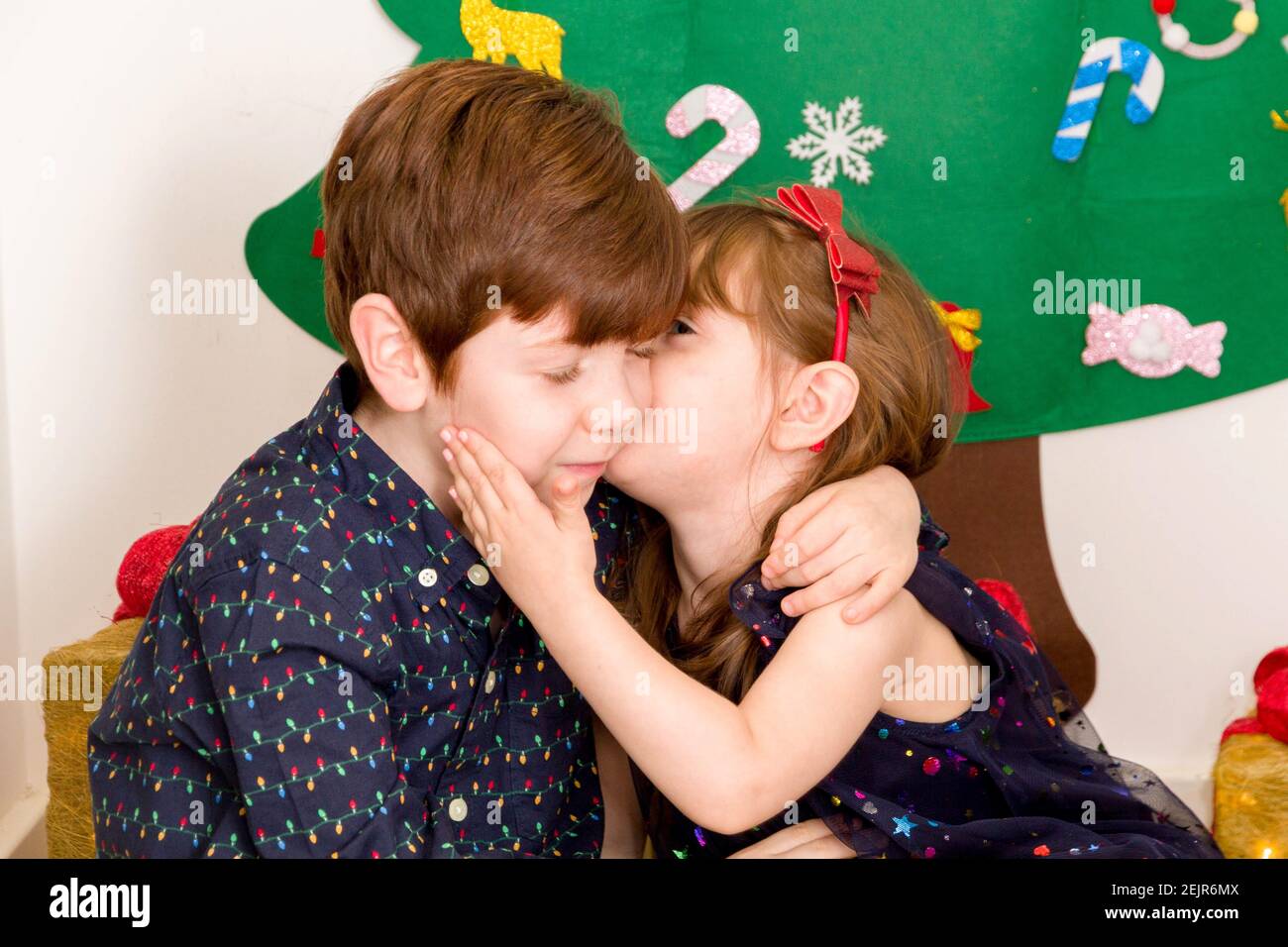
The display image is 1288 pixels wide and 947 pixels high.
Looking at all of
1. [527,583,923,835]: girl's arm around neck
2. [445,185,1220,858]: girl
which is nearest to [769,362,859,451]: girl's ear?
[445,185,1220,858]: girl

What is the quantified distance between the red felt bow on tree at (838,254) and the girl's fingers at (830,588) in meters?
0.21

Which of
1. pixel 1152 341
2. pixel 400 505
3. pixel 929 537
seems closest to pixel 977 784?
pixel 929 537

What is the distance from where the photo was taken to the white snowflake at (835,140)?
1934mm

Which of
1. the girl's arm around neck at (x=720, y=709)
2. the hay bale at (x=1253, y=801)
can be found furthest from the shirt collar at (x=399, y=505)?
the hay bale at (x=1253, y=801)

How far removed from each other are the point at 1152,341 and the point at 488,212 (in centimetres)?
124

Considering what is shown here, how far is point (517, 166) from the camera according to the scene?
3.82ft

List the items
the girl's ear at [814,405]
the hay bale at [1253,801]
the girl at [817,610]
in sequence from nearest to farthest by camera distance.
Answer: the girl at [817,610]
the girl's ear at [814,405]
the hay bale at [1253,801]

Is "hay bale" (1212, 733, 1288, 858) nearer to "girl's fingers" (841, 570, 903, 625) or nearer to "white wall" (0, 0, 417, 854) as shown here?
"girl's fingers" (841, 570, 903, 625)

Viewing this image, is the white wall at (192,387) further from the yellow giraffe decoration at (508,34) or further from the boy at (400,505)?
the boy at (400,505)

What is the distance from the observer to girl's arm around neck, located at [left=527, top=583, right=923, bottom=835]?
3.68ft

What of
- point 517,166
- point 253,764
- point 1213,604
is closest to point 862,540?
point 517,166

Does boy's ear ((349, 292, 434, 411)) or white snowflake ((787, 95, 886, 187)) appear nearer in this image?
boy's ear ((349, 292, 434, 411))

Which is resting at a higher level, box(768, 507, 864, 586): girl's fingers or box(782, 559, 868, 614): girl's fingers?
box(768, 507, 864, 586): girl's fingers
